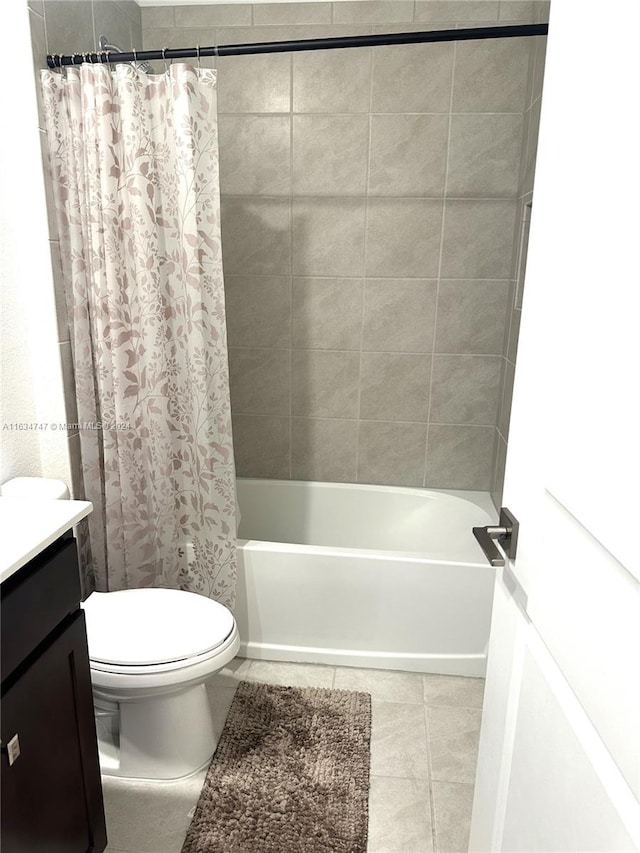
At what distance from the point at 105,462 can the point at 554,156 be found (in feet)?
5.35

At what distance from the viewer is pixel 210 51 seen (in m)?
1.75

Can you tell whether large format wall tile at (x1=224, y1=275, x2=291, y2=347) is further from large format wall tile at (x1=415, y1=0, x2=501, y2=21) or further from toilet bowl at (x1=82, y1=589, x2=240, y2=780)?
toilet bowl at (x1=82, y1=589, x2=240, y2=780)

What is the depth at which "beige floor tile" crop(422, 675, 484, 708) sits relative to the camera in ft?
6.82

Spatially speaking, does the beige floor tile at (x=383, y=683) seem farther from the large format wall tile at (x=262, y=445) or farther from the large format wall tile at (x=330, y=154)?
the large format wall tile at (x=330, y=154)

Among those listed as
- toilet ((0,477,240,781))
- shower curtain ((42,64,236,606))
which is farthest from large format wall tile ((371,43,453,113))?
toilet ((0,477,240,781))

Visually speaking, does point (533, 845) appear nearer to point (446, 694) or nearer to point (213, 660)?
point (213, 660)

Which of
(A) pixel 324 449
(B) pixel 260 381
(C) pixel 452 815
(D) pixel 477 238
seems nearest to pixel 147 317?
(B) pixel 260 381

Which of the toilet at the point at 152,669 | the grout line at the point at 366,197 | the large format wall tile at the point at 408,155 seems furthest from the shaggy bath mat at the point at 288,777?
the large format wall tile at the point at 408,155

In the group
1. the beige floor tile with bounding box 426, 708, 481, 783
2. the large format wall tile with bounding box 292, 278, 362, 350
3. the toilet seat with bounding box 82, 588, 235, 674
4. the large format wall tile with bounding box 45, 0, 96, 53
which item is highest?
the large format wall tile with bounding box 45, 0, 96, 53

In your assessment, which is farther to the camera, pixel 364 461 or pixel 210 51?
pixel 364 461

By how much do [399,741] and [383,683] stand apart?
28 cm

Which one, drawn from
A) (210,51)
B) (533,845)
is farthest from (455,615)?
(210,51)

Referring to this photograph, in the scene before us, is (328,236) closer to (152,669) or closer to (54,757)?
(152,669)

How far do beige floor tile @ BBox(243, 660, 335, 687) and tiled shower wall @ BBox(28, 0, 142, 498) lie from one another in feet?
3.02
